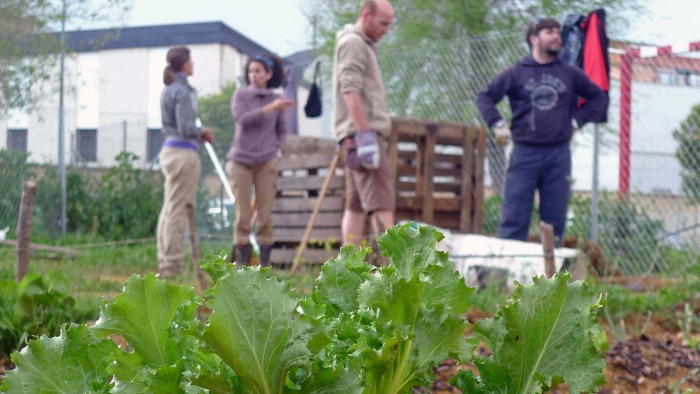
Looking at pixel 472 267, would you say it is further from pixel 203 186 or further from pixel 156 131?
pixel 156 131

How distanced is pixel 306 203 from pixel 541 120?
3.20m

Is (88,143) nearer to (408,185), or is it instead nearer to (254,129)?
(408,185)

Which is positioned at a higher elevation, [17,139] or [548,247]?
[17,139]

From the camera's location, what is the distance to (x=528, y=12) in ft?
Answer: 62.3

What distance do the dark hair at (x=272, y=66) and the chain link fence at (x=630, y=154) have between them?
11.0 feet

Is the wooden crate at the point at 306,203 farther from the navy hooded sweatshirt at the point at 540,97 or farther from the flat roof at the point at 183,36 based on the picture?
the flat roof at the point at 183,36

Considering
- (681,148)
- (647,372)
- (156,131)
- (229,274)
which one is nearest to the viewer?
(229,274)

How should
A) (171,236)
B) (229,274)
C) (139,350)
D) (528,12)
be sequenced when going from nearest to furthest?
(229,274), (139,350), (171,236), (528,12)

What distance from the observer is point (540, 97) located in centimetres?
679

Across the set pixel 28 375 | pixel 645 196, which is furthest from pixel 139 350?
pixel 645 196

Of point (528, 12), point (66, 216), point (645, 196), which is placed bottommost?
point (66, 216)

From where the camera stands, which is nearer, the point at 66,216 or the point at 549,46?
the point at 549,46

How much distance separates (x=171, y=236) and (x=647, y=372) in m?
4.59

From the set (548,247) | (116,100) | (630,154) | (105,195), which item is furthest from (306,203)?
(116,100)
